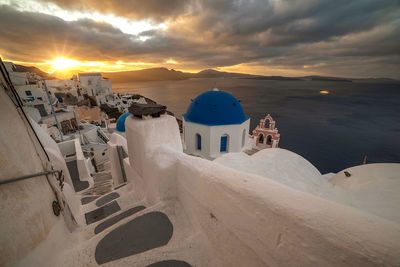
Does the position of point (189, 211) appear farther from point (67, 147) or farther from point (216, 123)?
point (67, 147)

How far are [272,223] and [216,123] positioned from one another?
10938 mm

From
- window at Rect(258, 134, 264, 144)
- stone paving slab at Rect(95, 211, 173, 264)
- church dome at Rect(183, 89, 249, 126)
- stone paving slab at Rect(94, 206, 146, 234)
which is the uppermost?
church dome at Rect(183, 89, 249, 126)

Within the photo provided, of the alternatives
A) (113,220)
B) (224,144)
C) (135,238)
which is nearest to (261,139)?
(224,144)

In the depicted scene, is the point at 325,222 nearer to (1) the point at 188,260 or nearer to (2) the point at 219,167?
(2) the point at 219,167

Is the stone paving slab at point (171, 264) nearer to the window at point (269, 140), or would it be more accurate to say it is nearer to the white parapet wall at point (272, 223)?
the white parapet wall at point (272, 223)

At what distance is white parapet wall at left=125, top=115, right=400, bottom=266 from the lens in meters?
1.79

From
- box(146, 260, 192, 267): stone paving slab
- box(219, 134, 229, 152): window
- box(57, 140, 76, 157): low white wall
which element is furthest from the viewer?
box(219, 134, 229, 152): window

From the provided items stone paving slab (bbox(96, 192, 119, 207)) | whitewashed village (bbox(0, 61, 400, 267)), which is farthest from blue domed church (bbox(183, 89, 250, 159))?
stone paving slab (bbox(96, 192, 119, 207))

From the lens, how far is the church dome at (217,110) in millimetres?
13164

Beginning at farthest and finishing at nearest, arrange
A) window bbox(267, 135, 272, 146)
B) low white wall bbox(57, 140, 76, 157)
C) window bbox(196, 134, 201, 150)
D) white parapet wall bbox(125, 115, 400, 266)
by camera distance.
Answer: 1. window bbox(267, 135, 272, 146)
2. window bbox(196, 134, 201, 150)
3. low white wall bbox(57, 140, 76, 157)
4. white parapet wall bbox(125, 115, 400, 266)

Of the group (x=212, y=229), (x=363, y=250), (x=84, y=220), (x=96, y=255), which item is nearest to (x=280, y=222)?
(x=363, y=250)

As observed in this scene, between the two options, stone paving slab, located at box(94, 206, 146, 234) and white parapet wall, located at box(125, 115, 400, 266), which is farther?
stone paving slab, located at box(94, 206, 146, 234)

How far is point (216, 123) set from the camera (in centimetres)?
1309

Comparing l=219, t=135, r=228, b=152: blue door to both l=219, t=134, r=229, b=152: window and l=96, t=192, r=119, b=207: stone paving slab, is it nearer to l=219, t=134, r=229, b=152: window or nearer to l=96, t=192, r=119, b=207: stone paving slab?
l=219, t=134, r=229, b=152: window
